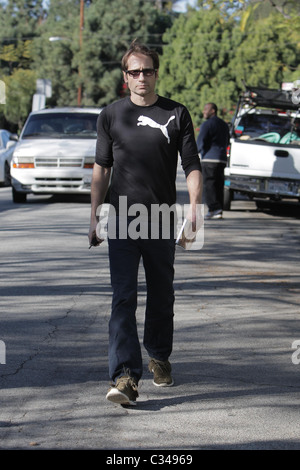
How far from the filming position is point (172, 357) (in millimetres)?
6496

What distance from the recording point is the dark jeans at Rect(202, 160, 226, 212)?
16.1 metres

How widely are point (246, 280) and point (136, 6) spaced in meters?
65.8

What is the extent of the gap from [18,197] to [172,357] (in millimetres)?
12092

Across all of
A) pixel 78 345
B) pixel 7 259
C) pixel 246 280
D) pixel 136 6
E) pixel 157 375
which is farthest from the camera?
pixel 136 6

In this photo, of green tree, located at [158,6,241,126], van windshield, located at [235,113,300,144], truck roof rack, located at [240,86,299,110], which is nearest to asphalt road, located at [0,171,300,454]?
van windshield, located at [235,113,300,144]

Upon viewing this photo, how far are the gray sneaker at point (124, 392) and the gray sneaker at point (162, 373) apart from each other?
1.55 ft

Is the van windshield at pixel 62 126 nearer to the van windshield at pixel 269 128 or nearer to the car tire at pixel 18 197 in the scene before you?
the car tire at pixel 18 197

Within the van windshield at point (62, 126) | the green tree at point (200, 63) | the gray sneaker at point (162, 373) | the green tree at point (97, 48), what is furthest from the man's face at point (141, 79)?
the green tree at point (97, 48)

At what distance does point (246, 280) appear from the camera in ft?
32.9

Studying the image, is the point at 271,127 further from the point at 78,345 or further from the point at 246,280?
the point at 78,345

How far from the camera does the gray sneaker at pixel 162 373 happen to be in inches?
225

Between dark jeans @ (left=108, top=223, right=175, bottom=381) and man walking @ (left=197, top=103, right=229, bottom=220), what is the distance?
10584 millimetres

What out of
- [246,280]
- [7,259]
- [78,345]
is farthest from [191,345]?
[7,259]

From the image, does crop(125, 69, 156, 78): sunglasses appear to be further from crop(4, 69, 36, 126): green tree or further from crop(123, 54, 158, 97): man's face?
crop(4, 69, 36, 126): green tree
